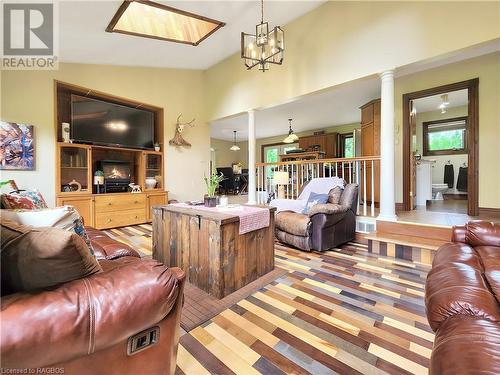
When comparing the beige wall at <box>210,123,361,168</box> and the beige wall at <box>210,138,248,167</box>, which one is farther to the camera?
the beige wall at <box>210,138,248,167</box>

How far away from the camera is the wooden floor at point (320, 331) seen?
4.12 ft

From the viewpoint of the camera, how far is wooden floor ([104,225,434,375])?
1255 mm

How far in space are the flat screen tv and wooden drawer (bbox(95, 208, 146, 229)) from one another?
1.31 meters

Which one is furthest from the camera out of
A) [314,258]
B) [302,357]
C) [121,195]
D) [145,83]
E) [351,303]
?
[145,83]

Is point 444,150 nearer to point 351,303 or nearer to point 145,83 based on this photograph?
point 351,303

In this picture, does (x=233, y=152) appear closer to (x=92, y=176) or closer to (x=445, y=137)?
(x=92, y=176)

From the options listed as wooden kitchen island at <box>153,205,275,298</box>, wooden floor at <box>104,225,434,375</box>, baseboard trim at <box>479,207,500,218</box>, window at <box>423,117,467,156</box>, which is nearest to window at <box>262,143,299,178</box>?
window at <box>423,117,467,156</box>

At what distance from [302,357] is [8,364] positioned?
1238 mm

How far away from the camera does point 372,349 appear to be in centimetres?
136

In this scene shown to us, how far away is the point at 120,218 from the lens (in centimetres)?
445

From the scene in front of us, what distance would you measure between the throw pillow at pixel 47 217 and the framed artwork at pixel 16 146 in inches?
126

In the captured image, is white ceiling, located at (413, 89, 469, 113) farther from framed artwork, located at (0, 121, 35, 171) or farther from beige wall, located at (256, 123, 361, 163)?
framed artwork, located at (0, 121, 35, 171)

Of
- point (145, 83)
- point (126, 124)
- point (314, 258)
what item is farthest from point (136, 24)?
point (314, 258)

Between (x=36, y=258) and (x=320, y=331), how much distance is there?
1535 mm
